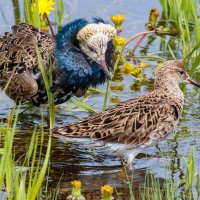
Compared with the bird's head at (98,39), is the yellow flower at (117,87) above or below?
below

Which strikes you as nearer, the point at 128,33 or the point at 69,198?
the point at 69,198

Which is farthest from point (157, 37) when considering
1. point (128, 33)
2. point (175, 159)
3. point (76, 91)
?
point (175, 159)

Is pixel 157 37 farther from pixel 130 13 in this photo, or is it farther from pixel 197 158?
pixel 197 158

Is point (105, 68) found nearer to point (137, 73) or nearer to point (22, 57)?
point (22, 57)

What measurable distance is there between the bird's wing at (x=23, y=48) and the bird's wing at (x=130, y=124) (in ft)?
3.40

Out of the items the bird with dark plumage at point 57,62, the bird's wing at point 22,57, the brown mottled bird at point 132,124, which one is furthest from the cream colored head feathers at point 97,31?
the brown mottled bird at point 132,124

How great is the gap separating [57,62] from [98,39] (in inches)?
23.8

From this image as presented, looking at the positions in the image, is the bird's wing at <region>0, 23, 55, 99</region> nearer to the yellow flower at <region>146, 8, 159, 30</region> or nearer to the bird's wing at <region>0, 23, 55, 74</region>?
the bird's wing at <region>0, 23, 55, 74</region>

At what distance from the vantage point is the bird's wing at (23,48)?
8.02m

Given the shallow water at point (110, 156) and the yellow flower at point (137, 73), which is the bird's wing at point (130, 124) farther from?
the yellow flower at point (137, 73)

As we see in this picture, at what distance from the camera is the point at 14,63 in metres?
8.11

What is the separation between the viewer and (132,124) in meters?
7.25

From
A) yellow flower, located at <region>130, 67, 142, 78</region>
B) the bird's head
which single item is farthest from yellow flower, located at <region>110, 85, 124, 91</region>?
the bird's head

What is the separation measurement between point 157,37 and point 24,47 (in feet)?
9.17
